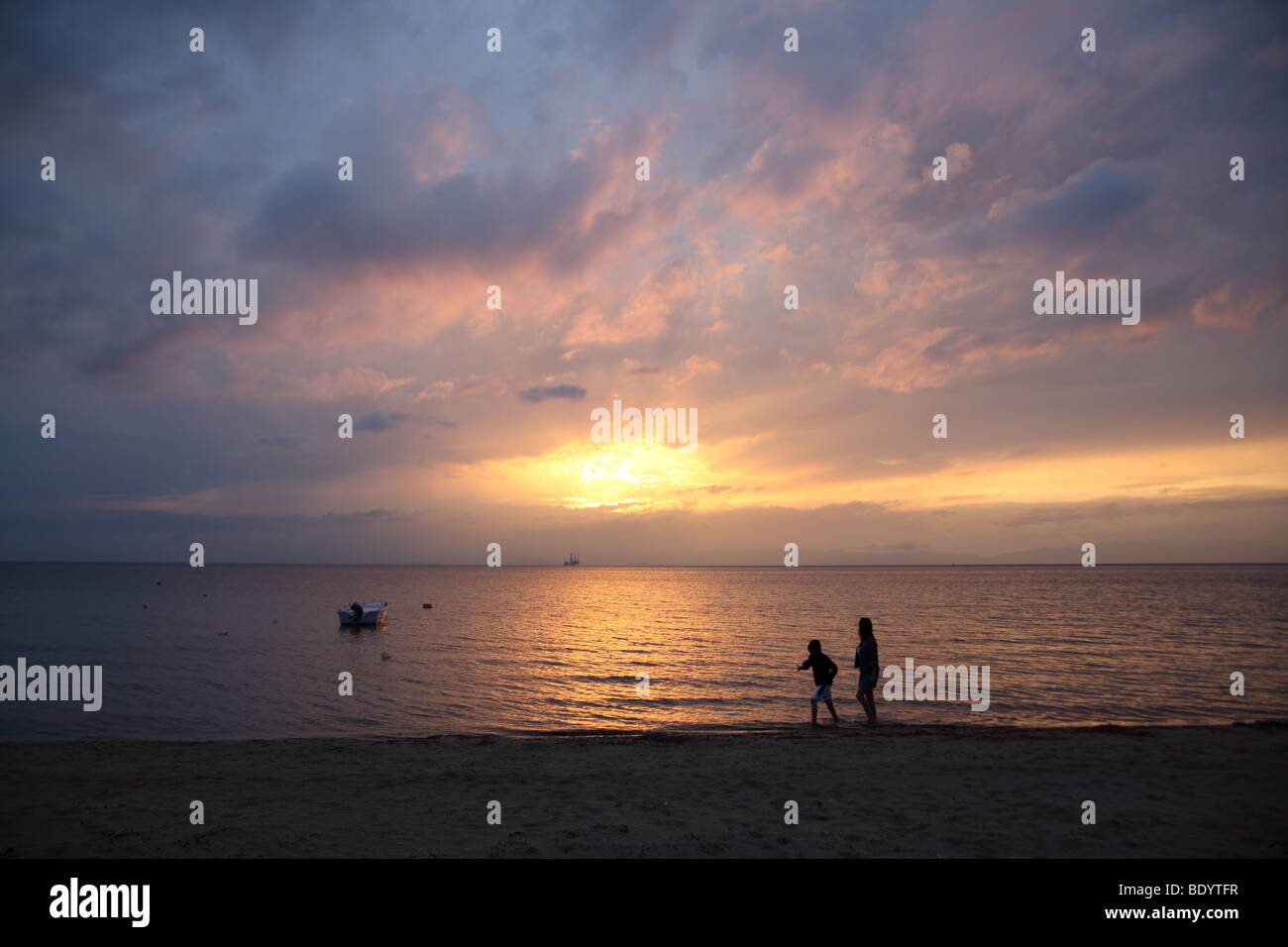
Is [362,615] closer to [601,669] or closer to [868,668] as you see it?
[601,669]

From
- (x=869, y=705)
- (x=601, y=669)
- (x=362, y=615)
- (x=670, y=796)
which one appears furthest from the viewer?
(x=362, y=615)

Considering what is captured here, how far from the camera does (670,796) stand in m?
10.8

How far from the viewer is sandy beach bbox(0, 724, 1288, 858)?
8.48m

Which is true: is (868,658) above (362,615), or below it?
above

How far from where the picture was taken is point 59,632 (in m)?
49.5

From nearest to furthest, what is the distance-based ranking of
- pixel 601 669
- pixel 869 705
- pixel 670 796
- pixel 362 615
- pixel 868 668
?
pixel 670 796 → pixel 868 668 → pixel 869 705 → pixel 601 669 → pixel 362 615

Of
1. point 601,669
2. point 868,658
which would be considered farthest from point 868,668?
point 601,669

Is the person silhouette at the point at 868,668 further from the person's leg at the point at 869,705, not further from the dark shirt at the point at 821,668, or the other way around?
the dark shirt at the point at 821,668

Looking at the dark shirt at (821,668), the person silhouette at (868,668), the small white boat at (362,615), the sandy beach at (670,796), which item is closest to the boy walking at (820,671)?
the dark shirt at (821,668)

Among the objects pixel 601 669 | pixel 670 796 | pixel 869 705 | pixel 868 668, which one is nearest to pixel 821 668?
pixel 868 668

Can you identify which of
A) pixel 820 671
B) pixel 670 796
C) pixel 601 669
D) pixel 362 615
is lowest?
pixel 601 669

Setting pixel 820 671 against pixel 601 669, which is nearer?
pixel 820 671
